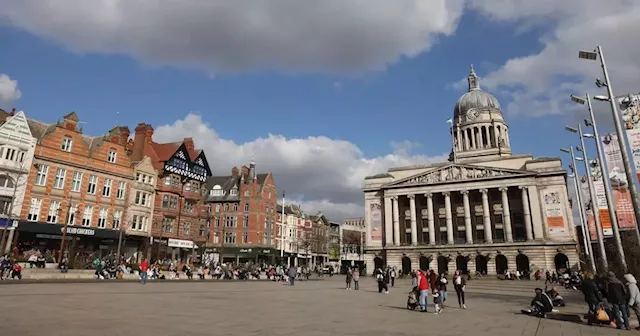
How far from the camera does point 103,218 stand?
46531 mm

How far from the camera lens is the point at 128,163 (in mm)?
50938

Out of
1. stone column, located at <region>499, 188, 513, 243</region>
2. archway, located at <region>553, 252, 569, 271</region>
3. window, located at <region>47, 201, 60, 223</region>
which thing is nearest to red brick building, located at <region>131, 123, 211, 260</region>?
window, located at <region>47, 201, 60, 223</region>

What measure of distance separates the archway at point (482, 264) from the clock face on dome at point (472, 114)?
145ft

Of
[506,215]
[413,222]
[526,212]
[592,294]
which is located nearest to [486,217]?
[506,215]

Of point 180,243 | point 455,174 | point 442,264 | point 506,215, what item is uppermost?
point 455,174

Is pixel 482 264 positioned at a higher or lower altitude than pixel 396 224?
lower

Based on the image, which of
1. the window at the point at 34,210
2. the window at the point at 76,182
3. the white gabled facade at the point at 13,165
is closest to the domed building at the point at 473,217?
the window at the point at 76,182

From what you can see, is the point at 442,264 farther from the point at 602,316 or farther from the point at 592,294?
the point at 602,316

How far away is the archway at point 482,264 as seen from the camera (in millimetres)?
71688

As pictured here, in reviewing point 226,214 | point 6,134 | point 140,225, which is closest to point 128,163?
point 140,225

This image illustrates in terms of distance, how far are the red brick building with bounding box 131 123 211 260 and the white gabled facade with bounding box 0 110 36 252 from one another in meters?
14.8

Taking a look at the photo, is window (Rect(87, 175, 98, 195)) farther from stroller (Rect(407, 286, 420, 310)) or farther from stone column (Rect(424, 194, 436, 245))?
stone column (Rect(424, 194, 436, 245))

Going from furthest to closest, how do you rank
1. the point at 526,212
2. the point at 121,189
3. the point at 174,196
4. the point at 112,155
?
1. the point at 526,212
2. the point at 174,196
3. the point at 121,189
4. the point at 112,155

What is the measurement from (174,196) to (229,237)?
23.6 m
